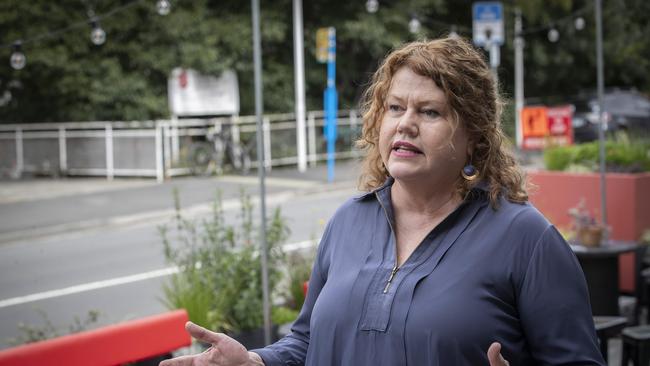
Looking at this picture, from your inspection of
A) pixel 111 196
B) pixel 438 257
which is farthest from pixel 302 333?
pixel 111 196

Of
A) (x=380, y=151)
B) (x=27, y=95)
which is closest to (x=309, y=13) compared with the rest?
(x=27, y=95)

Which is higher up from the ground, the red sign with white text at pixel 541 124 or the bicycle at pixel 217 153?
the red sign with white text at pixel 541 124

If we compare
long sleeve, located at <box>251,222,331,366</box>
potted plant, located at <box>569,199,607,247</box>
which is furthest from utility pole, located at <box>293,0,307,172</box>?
long sleeve, located at <box>251,222,331,366</box>

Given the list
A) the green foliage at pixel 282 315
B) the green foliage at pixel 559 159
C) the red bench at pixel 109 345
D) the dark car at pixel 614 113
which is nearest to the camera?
the red bench at pixel 109 345

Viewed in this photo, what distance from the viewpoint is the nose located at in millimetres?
2410

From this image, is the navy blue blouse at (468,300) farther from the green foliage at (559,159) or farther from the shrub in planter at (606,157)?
the green foliage at (559,159)

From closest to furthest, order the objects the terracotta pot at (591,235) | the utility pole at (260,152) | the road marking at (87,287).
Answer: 1. the utility pole at (260,152)
2. the terracotta pot at (591,235)
3. the road marking at (87,287)

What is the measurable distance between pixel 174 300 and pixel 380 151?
338cm

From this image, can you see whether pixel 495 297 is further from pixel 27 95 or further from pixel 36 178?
pixel 27 95

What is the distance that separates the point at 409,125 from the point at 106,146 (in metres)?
19.3

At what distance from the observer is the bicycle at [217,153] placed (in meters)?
20.6

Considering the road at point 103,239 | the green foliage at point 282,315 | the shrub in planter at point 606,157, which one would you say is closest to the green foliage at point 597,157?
the shrub in planter at point 606,157

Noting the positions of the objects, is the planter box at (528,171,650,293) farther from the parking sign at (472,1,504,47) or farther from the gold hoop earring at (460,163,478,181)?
the parking sign at (472,1,504,47)

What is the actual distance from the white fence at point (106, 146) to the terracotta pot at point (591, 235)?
1470 cm
